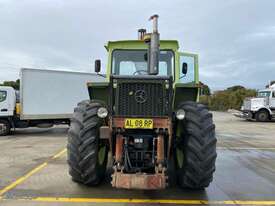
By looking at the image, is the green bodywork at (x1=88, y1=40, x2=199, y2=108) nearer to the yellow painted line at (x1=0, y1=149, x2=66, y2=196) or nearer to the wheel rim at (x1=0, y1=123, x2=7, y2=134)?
the yellow painted line at (x1=0, y1=149, x2=66, y2=196)

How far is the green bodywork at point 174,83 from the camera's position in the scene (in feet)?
23.0

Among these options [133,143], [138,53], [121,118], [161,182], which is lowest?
[161,182]

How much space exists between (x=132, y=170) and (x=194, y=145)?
1084mm

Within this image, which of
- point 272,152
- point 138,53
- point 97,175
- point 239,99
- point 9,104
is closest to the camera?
point 97,175

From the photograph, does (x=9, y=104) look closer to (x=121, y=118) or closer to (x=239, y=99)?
(x=121, y=118)

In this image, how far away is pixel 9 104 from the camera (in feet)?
60.2

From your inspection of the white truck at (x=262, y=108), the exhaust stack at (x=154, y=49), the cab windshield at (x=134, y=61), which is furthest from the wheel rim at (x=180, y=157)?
the white truck at (x=262, y=108)

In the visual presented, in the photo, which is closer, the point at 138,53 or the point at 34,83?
the point at 138,53

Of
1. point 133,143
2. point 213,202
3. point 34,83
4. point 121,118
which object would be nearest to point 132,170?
point 133,143

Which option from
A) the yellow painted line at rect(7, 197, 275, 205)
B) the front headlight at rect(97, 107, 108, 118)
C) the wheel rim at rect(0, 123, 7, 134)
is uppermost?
the front headlight at rect(97, 107, 108, 118)

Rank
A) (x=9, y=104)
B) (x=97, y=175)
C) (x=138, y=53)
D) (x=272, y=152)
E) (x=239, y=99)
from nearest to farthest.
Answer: (x=97, y=175), (x=138, y=53), (x=272, y=152), (x=9, y=104), (x=239, y=99)

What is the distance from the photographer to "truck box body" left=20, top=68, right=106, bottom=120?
59.6 ft

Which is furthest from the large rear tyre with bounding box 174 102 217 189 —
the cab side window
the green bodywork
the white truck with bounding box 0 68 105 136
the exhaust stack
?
the cab side window

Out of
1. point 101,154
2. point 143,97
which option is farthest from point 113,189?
point 143,97
